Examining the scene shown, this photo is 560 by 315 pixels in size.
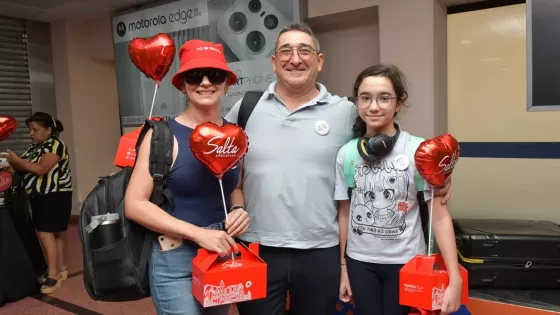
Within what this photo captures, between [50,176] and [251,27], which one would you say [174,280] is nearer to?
[50,176]

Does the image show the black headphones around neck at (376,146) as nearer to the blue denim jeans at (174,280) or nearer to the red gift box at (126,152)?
the blue denim jeans at (174,280)

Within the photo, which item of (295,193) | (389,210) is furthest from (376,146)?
(295,193)

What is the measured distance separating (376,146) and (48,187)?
9.90 ft

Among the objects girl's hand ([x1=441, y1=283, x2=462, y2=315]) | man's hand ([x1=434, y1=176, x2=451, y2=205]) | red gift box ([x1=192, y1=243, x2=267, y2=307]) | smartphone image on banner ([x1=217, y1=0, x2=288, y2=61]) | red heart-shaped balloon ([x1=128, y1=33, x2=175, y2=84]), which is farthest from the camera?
smartphone image on banner ([x1=217, y1=0, x2=288, y2=61])

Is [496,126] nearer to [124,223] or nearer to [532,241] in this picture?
[532,241]

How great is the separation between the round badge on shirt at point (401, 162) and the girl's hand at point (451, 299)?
0.39 meters

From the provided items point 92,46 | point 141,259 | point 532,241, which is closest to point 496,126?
point 532,241

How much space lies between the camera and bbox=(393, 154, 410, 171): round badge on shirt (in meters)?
1.38

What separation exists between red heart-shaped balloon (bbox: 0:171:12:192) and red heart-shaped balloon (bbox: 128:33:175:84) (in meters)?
1.77

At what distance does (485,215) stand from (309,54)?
88.2 inches

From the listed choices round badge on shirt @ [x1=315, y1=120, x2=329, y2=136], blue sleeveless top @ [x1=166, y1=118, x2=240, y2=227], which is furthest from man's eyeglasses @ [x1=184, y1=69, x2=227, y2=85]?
round badge on shirt @ [x1=315, y1=120, x2=329, y2=136]

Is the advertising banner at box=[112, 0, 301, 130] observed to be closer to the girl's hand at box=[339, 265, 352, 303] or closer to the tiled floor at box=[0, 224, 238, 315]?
the tiled floor at box=[0, 224, 238, 315]

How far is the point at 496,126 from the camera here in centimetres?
298

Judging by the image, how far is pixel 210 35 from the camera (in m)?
4.02
